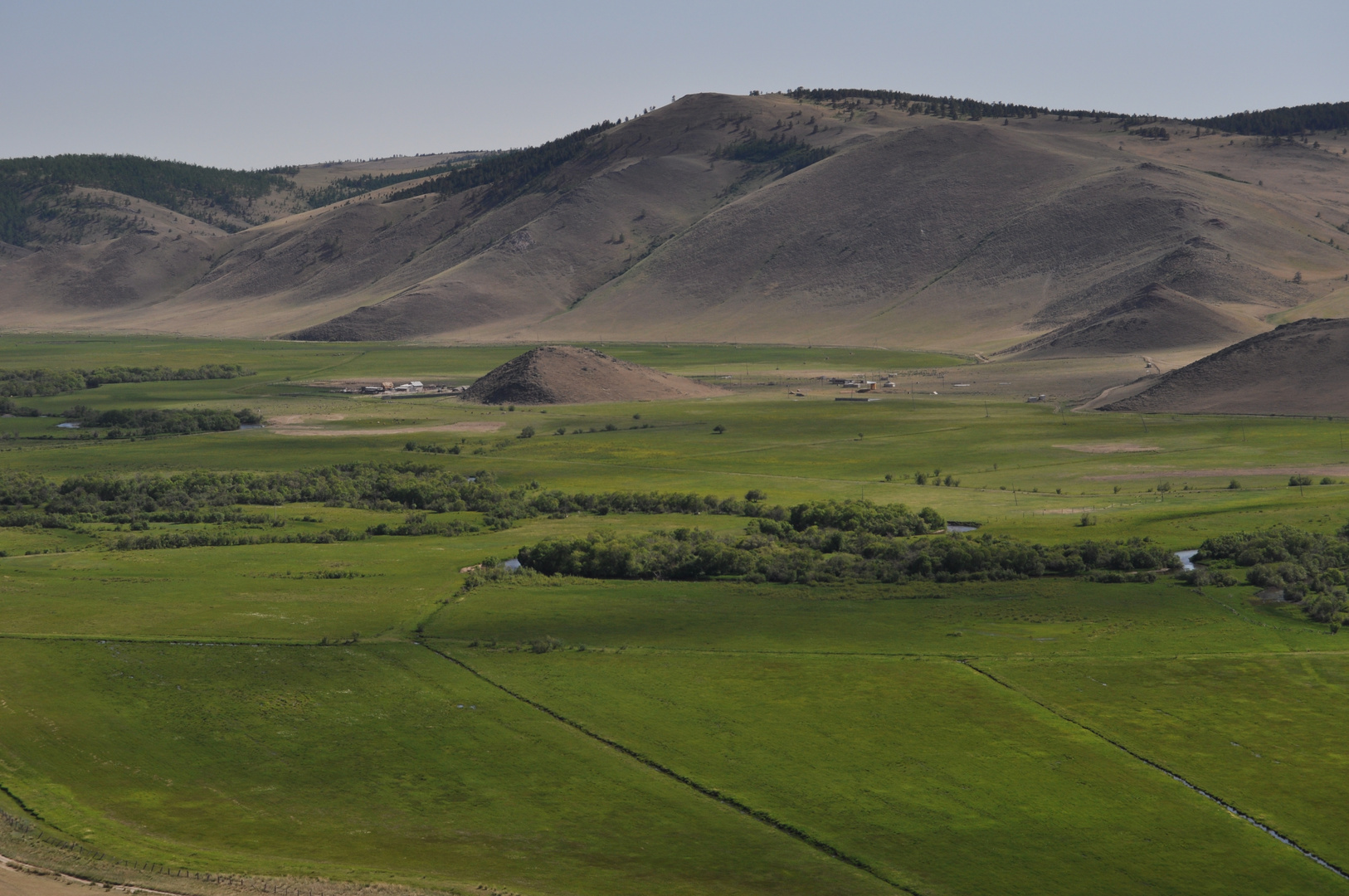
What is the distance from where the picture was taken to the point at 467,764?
4847 centimetres

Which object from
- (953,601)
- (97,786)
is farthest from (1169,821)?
(97,786)

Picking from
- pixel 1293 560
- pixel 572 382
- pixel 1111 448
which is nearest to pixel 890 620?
pixel 1293 560

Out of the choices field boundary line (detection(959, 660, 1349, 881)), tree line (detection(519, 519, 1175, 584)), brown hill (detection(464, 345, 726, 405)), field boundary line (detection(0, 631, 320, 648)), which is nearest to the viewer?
field boundary line (detection(959, 660, 1349, 881))

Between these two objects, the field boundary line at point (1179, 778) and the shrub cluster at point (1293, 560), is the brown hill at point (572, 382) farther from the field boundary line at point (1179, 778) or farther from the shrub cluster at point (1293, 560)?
the field boundary line at point (1179, 778)

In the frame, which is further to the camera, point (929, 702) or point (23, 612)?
point (23, 612)

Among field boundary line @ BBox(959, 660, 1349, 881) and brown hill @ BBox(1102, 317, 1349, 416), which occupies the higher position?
brown hill @ BBox(1102, 317, 1349, 416)

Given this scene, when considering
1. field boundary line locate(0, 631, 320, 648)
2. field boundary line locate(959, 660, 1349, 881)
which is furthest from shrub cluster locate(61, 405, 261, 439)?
field boundary line locate(959, 660, 1349, 881)

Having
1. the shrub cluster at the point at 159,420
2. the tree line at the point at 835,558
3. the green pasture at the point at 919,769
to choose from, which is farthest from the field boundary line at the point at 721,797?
the shrub cluster at the point at 159,420

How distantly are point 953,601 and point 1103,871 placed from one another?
3285 centimetres

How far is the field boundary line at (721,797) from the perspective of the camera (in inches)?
1623

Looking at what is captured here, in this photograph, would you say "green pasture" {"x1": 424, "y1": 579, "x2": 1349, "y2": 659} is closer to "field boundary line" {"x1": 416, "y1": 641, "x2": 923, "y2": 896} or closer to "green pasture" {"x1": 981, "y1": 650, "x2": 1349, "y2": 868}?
"green pasture" {"x1": 981, "y1": 650, "x2": 1349, "y2": 868}

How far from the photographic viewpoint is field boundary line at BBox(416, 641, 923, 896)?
41.2 m

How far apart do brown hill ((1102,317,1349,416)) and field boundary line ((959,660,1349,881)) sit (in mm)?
99606

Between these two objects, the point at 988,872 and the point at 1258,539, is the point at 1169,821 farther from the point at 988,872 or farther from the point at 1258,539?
the point at 1258,539
